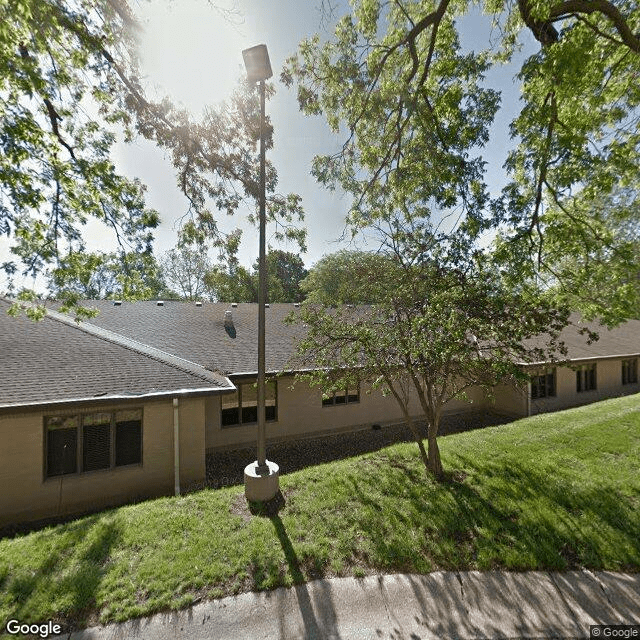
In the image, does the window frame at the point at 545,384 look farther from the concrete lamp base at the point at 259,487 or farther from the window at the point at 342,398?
the concrete lamp base at the point at 259,487

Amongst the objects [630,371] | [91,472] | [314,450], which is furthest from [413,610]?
[630,371]

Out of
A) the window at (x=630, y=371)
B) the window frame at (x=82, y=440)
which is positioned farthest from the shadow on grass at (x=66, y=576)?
the window at (x=630, y=371)

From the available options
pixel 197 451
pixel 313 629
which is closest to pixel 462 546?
pixel 313 629

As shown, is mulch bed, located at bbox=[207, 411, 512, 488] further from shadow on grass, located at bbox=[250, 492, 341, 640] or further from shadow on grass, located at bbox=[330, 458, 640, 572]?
shadow on grass, located at bbox=[250, 492, 341, 640]

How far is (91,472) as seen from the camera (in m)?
7.75

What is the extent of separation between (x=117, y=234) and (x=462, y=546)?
1032cm

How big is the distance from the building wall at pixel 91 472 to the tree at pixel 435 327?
12.8 ft

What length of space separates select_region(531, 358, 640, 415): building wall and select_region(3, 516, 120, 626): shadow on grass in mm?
16462

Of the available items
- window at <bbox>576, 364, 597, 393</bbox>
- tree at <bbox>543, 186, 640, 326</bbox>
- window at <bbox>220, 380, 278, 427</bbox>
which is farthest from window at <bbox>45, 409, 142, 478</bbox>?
window at <bbox>576, 364, 597, 393</bbox>

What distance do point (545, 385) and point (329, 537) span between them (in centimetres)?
1548

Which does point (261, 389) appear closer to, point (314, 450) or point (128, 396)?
point (128, 396)

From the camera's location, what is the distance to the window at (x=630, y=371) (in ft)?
62.9

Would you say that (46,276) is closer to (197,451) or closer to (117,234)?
(117,234)

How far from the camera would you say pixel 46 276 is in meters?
7.80
